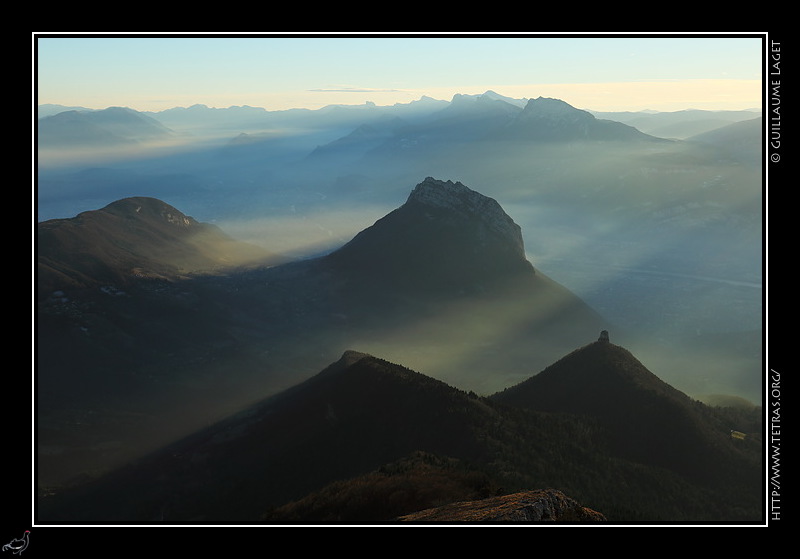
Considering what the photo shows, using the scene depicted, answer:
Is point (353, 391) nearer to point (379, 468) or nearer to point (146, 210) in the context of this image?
point (379, 468)

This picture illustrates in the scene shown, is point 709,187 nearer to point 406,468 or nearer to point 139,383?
point 139,383

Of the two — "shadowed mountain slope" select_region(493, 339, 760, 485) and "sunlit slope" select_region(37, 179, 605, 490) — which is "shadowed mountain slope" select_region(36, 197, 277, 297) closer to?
"sunlit slope" select_region(37, 179, 605, 490)

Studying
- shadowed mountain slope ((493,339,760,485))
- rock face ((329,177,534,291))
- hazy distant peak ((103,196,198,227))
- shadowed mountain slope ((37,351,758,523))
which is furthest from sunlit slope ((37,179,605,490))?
shadowed mountain slope ((493,339,760,485))

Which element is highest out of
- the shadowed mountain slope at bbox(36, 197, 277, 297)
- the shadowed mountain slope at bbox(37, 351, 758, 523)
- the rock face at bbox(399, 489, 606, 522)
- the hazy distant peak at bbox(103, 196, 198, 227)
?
the hazy distant peak at bbox(103, 196, 198, 227)

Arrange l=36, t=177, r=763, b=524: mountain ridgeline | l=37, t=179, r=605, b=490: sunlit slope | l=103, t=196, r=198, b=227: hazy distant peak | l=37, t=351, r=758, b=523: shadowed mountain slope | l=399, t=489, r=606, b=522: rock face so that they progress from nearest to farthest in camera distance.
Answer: l=399, t=489, r=606, b=522: rock face, l=37, t=351, r=758, b=523: shadowed mountain slope, l=36, t=177, r=763, b=524: mountain ridgeline, l=37, t=179, r=605, b=490: sunlit slope, l=103, t=196, r=198, b=227: hazy distant peak

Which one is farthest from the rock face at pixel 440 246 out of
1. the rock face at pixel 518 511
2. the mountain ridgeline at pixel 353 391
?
the rock face at pixel 518 511

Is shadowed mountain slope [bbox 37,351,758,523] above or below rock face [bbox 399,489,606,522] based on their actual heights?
below

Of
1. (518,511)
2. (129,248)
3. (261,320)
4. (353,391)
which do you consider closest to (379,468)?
(353,391)

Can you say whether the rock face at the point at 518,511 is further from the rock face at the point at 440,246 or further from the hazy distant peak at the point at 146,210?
the hazy distant peak at the point at 146,210
